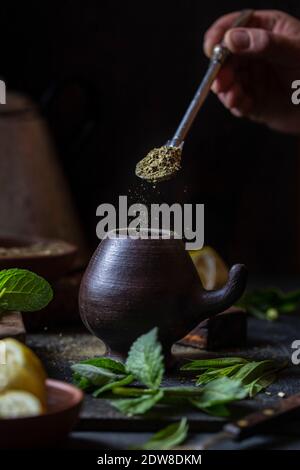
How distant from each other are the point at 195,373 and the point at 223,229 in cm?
115

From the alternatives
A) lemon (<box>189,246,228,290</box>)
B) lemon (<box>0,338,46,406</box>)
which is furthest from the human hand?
lemon (<box>0,338,46,406</box>)

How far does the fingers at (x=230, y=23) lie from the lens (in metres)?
1.72

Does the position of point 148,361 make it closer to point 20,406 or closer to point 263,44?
point 20,406

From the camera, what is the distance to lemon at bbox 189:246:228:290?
1.66 metres

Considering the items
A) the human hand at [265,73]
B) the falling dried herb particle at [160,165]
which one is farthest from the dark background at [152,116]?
the falling dried herb particle at [160,165]

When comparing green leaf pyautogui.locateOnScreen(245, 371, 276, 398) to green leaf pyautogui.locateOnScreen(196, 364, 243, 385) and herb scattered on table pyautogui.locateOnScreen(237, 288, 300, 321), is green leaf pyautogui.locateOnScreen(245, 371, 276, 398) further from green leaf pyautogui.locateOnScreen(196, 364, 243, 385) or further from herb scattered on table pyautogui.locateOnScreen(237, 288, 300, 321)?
herb scattered on table pyautogui.locateOnScreen(237, 288, 300, 321)

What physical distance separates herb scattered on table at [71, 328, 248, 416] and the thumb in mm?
728

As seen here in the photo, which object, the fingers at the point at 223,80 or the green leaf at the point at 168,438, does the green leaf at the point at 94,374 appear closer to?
the green leaf at the point at 168,438

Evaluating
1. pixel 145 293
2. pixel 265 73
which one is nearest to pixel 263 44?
pixel 265 73

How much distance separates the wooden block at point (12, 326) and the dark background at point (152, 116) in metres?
1.01

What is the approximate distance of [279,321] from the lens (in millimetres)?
1604

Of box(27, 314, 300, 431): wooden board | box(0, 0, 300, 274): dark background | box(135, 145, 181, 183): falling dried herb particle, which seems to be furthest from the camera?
box(0, 0, 300, 274): dark background

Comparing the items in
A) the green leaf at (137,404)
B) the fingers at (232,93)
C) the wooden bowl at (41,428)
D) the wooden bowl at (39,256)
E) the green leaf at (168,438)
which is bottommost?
the wooden bowl at (39,256)

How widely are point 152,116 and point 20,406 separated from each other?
1523 mm
